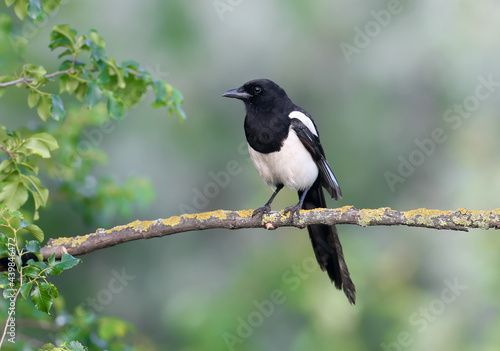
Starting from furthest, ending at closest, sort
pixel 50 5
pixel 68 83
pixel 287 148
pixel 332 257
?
1. pixel 287 148
2. pixel 332 257
3. pixel 68 83
4. pixel 50 5

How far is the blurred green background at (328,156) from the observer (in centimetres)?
613

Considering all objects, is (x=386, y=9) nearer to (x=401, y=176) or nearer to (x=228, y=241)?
(x=401, y=176)

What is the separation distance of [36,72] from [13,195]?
47 cm

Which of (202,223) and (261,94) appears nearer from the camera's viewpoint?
(202,223)

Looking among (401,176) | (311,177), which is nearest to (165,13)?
(401,176)

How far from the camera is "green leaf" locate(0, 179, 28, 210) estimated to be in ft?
7.59

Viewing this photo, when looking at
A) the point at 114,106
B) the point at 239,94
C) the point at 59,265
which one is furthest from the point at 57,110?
the point at 239,94

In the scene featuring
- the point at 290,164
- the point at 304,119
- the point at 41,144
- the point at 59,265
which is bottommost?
the point at 59,265

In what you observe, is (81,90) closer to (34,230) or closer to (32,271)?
(34,230)

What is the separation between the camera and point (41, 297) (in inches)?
71.4

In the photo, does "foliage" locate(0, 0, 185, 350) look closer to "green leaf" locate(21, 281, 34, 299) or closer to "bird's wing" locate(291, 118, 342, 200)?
"green leaf" locate(21, 281, 34, 299)

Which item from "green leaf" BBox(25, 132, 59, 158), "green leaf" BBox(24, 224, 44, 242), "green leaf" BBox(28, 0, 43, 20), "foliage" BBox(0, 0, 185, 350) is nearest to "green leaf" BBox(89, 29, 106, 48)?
"foliage" BBox(0, 0, 185, 350)

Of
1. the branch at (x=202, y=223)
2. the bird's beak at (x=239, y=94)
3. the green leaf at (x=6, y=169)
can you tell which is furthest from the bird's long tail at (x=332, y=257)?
the green leaf at (x=6, y=169)

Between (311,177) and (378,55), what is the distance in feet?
21.9
